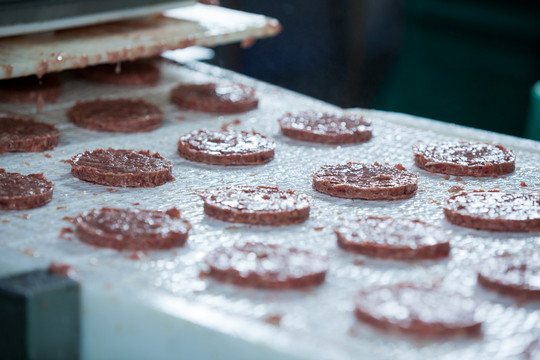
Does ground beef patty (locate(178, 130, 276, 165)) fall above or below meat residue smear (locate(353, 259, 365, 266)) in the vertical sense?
below

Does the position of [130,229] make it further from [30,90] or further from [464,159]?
[30,90]

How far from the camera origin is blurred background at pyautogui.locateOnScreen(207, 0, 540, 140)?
5211mm

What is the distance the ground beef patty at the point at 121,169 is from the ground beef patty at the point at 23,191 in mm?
116

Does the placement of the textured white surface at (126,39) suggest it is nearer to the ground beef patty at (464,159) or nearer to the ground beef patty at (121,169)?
the ground beef patty at (121,169)

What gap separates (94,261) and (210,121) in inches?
46.3

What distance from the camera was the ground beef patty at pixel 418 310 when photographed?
1319 mm

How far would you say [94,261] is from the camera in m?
1.56

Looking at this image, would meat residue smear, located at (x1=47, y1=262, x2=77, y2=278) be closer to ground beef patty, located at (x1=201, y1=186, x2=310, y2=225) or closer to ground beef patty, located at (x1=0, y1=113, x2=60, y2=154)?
ground beef patty, located at (x1=201, y1=186, x2=310, y2=225)

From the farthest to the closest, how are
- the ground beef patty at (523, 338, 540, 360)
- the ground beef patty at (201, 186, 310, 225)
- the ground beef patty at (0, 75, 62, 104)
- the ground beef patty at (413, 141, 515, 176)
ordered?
the ground beef patty at (0, 75, 62, 104) → the ground beef patty at (413, 141, 515, 176) → the ground beef patty at (201, 186, 310, 225) → the ground beef patty at (523, 338, 540, 360)

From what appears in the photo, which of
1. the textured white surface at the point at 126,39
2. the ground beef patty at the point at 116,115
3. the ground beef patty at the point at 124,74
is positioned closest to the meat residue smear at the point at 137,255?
the ground beef patty at the point at 116,115

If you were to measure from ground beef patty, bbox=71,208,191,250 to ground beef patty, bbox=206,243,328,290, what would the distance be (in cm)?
12

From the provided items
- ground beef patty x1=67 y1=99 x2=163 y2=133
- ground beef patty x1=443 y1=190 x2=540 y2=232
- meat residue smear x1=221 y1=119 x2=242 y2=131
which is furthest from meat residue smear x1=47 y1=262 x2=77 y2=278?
meat residue smear x1=221 y1=119 x2=242 y2=131

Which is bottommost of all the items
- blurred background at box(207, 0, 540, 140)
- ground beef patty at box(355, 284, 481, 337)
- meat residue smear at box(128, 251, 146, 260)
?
blurred background at box(207, 0, 540, 140)

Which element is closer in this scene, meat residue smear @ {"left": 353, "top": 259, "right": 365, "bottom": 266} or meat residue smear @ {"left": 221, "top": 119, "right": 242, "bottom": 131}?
meat residue smear @ {"left": 353, "top": 259, "right": 365, "bottom": 266}
